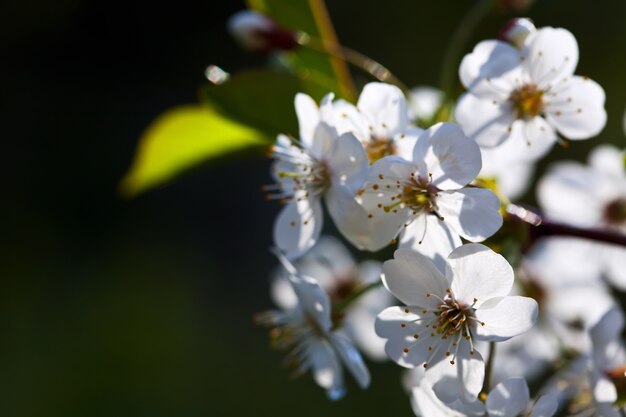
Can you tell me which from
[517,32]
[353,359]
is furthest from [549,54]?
[353,359]

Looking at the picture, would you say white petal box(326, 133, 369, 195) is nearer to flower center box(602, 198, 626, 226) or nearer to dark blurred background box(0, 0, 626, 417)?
flower center box(602, 198, 626, 226)

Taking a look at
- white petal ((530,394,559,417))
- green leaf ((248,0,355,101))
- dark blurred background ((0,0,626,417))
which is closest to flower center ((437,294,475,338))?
white petal ((530,394,559,417))

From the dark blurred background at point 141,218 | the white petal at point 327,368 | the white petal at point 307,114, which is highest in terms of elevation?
the white petal at point 307,114

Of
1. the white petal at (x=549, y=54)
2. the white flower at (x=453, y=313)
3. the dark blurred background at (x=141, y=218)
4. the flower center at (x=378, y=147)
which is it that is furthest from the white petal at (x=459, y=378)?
the dark blurred background at (x=141, y=218)

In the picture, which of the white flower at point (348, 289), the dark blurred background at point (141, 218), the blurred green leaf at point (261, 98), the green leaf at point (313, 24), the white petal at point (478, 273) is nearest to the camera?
the white petal at point (478, 273)

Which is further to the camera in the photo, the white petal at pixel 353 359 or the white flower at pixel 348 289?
the white flower at pixel 348 289

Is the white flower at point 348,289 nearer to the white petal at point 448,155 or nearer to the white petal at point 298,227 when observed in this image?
the white petal at point 298,227

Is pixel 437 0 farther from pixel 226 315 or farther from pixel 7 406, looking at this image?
pixel 7 406

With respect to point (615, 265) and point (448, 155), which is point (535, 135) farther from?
point (615, 265)
